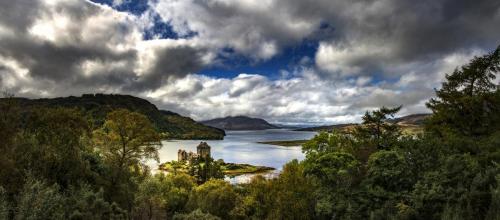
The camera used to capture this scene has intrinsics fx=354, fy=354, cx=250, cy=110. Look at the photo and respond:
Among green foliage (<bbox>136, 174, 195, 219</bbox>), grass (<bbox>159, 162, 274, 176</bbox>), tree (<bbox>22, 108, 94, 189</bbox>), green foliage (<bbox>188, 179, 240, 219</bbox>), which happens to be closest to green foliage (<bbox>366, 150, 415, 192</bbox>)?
green foliage (<bbox>136, 174, 195, 219</bbox>)

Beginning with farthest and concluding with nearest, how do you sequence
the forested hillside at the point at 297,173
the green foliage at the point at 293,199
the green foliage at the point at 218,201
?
the green foliage at the point at 218,201 → the green foliage at the point at 293,199 → the forested hillside at the point at 297,173

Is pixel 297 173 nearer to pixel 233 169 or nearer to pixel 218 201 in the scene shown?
pixel 218 201

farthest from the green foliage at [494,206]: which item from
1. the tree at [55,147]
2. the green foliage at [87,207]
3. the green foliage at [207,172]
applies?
the green foliage at [207,172]

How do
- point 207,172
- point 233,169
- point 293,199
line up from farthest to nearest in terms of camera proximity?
point 233,169, point 207,172, point 293,199

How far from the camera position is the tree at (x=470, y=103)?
34.8 m

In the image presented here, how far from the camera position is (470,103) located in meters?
35.0

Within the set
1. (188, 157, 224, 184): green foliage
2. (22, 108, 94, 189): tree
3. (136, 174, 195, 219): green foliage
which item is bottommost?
(188, 157, 224, 184): green foliage

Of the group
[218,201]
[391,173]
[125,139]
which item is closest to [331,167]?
[391,173]

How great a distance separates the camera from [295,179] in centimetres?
3366

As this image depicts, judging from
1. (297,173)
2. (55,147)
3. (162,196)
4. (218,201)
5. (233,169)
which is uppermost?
(55,147)

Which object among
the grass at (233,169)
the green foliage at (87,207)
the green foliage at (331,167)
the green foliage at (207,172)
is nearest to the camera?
the green foliage at (87,207)

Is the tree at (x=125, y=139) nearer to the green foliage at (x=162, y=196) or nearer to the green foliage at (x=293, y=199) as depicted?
the green foliage at (x=162, y=196)

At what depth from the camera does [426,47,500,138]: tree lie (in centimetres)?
3475

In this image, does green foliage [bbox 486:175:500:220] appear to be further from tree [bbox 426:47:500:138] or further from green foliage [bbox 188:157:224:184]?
green foliage [bbox 188:157:224:184]
